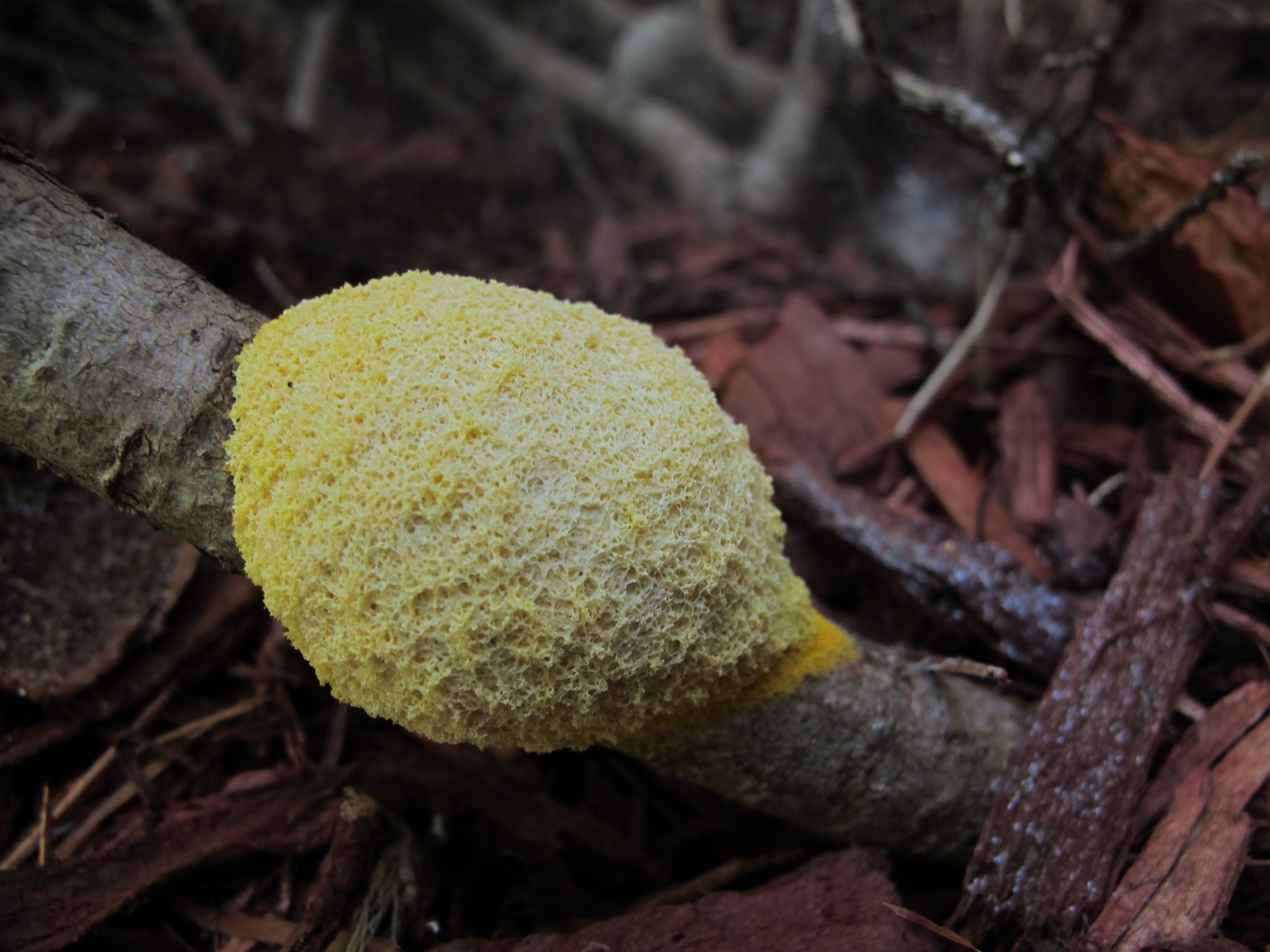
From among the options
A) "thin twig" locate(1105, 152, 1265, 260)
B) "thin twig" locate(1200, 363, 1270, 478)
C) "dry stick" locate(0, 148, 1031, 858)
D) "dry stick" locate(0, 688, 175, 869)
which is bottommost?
"dry stick" locate(0, 688, 175, 869)

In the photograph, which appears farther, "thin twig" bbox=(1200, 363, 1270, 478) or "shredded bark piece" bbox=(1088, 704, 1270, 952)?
"thin twig" bbox=(1200, 363, 1270, 478)

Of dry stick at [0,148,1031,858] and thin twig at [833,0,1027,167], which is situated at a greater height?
thin twig at [833,0,1027,167]

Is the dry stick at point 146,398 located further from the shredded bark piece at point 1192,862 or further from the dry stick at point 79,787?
the dry stick at point 79,787

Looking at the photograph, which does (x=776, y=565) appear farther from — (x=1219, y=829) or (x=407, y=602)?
(x=1219, y=829)

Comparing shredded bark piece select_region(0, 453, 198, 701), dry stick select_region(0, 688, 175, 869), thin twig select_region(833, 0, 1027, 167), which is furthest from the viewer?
thin twig select_region(833, 0, 1027, 167)

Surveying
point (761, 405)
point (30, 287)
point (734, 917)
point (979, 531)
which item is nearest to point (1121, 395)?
point (979, 531)

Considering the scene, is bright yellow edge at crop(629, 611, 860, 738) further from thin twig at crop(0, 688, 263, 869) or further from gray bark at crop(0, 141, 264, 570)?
thin twig at crop(0, 688, 263, 869)

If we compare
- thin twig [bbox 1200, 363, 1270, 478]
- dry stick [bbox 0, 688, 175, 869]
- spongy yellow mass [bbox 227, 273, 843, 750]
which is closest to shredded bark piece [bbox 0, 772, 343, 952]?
dry stick [bbox 0, 688, 175, 869]
